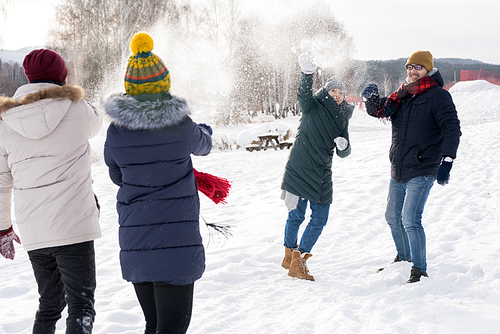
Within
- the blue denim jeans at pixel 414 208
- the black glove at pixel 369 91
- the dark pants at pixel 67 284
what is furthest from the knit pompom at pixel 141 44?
the blue denim jeans at pixel 414 208

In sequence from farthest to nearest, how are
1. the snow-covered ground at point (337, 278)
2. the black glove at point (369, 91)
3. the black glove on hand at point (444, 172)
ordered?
the black glove at point (369, 91) < the black glove on hand at point (444, 172) < the snow-covered ground at point (337, 278)

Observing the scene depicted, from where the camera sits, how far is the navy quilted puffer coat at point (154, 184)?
63.5 inches

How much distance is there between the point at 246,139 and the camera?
1541 cm

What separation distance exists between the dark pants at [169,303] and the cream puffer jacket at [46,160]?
0.49m

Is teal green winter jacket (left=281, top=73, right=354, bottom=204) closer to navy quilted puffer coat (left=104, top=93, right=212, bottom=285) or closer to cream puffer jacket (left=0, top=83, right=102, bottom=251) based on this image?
navy quilted puffer coat (left=104, top=93, right=212, bottom=285)

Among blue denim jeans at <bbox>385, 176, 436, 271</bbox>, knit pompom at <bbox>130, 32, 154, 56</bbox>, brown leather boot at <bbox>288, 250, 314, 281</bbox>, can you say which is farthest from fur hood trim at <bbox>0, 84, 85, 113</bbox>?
blue denim jeans at <bbox>385, 176, 436, 271</bbox>

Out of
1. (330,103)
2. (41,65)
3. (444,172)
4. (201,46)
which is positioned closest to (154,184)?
(41,65)

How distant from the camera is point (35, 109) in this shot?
1.81 meters

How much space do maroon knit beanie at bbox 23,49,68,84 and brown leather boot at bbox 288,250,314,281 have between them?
2291 mm

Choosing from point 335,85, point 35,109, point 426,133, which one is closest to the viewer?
point 35,109

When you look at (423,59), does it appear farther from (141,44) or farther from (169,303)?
(169,303)

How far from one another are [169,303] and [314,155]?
6.54 feet

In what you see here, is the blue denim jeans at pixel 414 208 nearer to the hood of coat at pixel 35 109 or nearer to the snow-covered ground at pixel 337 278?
the snow-covered ground at pixel 337 278

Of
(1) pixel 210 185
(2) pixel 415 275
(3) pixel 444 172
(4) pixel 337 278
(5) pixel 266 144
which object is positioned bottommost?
(5) pixel 266 144
